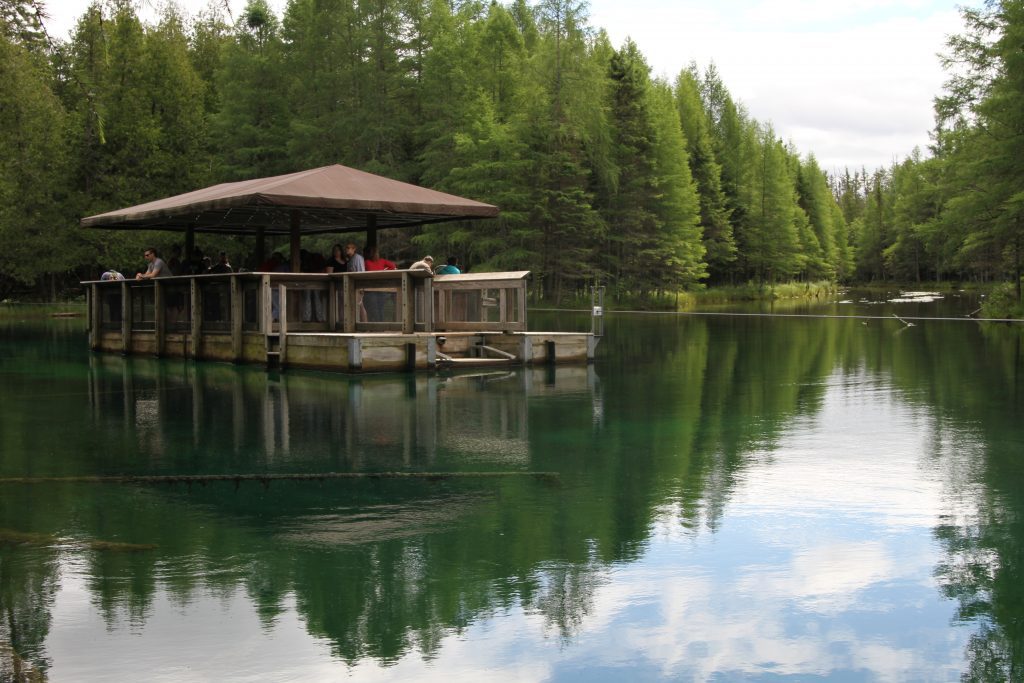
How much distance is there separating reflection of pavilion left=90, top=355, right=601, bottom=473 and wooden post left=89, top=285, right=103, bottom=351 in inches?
223

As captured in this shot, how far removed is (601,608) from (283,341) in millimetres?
14171

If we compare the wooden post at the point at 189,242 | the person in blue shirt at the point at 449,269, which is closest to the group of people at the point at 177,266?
the wooden post at the point at 189,242

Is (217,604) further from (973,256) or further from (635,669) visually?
(973,256)

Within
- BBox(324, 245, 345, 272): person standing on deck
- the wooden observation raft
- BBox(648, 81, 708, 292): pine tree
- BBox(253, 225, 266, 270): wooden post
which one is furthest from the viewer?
BBox(648, 81, 708, 292): pine tree

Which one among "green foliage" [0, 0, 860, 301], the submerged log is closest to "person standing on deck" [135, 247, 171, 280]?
the submerged log

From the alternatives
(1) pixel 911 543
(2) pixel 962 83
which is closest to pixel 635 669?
(1) pixel 911 543

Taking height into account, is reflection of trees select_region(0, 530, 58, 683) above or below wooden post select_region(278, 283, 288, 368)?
below

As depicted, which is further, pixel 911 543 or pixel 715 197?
pixel 715 197

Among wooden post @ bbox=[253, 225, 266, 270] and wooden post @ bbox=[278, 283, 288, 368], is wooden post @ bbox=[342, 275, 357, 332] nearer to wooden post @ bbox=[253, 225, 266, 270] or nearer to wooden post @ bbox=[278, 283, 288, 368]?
wooden post @ bbox=[278, 283, 288, 368]

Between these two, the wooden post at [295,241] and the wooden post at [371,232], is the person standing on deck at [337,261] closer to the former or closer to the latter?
the wooden post at [371,232]

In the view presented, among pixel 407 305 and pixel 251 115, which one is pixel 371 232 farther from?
pixel 251 115

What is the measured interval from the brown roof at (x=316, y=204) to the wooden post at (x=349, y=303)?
1.33 m

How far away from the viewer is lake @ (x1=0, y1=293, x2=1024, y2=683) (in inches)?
175

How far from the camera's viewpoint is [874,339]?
2558cm
